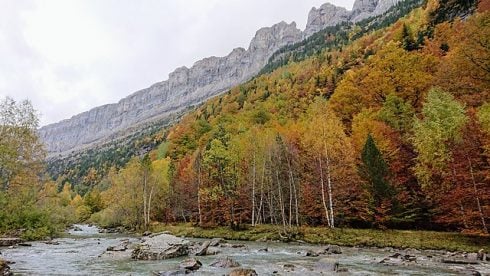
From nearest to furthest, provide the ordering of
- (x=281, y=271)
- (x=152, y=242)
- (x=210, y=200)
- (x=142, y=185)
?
(x=281, y=271) → (x=152, y=242) → (x=210, y=200) → (x=142, y=185)

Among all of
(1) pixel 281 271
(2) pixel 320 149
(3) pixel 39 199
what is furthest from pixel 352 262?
(3) pixel 39 199

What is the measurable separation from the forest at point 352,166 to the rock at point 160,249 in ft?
39.1

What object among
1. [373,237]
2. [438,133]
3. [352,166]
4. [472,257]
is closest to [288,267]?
[472,257]

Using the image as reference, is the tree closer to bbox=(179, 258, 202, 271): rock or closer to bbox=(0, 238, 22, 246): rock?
bbox=(179, 258, 202, 271): rock

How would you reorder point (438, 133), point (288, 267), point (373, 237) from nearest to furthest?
point (288, 267)
point (438, 133)
point (373, 237)

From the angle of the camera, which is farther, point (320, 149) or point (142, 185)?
point (142, 185)

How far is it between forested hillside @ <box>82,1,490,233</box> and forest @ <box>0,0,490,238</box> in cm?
14

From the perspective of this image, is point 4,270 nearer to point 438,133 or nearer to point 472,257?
point 472,257

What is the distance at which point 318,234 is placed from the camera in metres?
39.5

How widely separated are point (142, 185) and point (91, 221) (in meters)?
48.6

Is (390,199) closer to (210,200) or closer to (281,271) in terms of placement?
(281,271)

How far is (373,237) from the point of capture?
3569 centimetres

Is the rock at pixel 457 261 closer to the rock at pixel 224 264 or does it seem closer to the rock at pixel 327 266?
the rock at pixel 327 266

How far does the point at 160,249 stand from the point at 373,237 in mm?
19334
